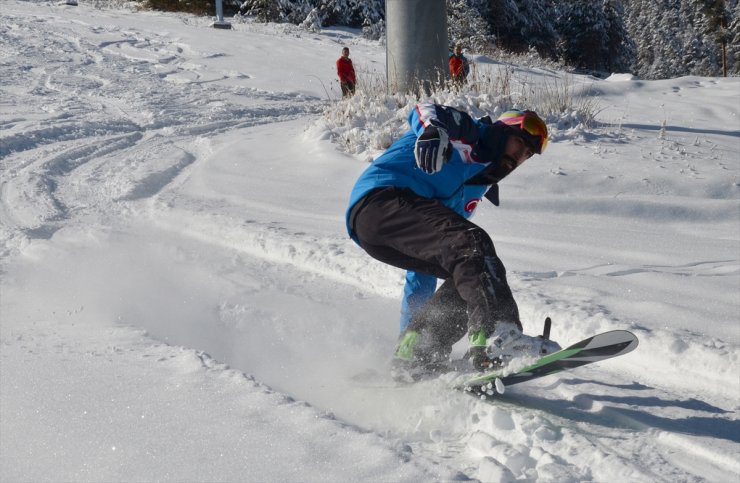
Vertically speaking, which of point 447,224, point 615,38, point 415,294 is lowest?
point 415,294

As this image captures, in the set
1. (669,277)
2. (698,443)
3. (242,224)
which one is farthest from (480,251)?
(242,224)

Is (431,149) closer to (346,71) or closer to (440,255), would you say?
(440,255)

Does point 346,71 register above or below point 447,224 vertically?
above

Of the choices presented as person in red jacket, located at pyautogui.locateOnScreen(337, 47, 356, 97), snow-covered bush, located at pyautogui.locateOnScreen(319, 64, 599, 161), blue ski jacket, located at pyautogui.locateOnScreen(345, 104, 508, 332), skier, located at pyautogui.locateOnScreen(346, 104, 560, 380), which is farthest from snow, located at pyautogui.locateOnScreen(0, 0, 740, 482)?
person in red jacket, located at pyautogui.locateOnScreen(337, 47, 356, 97)

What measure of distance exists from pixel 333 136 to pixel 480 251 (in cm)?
663

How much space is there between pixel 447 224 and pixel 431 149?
30 centimetres

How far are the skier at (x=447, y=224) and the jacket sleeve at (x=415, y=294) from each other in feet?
0.43

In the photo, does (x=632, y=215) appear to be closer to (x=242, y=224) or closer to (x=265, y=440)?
(x=242, y=224)

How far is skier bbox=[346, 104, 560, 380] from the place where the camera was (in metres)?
2.79

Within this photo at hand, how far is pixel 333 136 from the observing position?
9227mm

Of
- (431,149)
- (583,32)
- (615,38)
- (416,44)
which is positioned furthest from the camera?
(615,38)

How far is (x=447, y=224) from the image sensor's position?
2.88m

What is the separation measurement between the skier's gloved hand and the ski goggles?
15.4 inches

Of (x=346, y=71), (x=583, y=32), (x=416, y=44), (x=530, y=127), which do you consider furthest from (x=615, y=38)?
(x=530, y=127)
